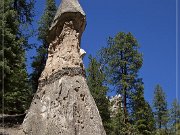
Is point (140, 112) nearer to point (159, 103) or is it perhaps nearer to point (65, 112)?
point (65, 112)

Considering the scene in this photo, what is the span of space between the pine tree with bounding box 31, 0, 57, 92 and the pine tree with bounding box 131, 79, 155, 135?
375 inches

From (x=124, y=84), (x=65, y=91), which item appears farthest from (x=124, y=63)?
(x=65, y=91)

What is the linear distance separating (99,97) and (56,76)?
15.7m

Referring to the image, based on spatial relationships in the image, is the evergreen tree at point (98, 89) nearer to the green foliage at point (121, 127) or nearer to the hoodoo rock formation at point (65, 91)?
the green foliage at point (121, 127)

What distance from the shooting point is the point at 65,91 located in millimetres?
18281

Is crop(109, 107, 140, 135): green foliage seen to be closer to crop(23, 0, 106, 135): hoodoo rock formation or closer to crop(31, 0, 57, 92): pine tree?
crop(31, 0, 57, 92): pine tree

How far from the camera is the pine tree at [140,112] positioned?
112 feet

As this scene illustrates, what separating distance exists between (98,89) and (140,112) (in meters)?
4.41

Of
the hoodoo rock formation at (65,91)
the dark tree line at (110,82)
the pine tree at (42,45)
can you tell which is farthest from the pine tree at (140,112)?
the hoodoo rock formation at (65,91)

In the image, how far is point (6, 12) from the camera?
85.7ft

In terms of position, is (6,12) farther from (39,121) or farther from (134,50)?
(134,50)

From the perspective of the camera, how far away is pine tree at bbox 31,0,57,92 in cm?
3656

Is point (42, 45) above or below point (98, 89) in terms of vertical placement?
above

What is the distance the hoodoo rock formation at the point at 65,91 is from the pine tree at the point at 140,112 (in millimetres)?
14070
